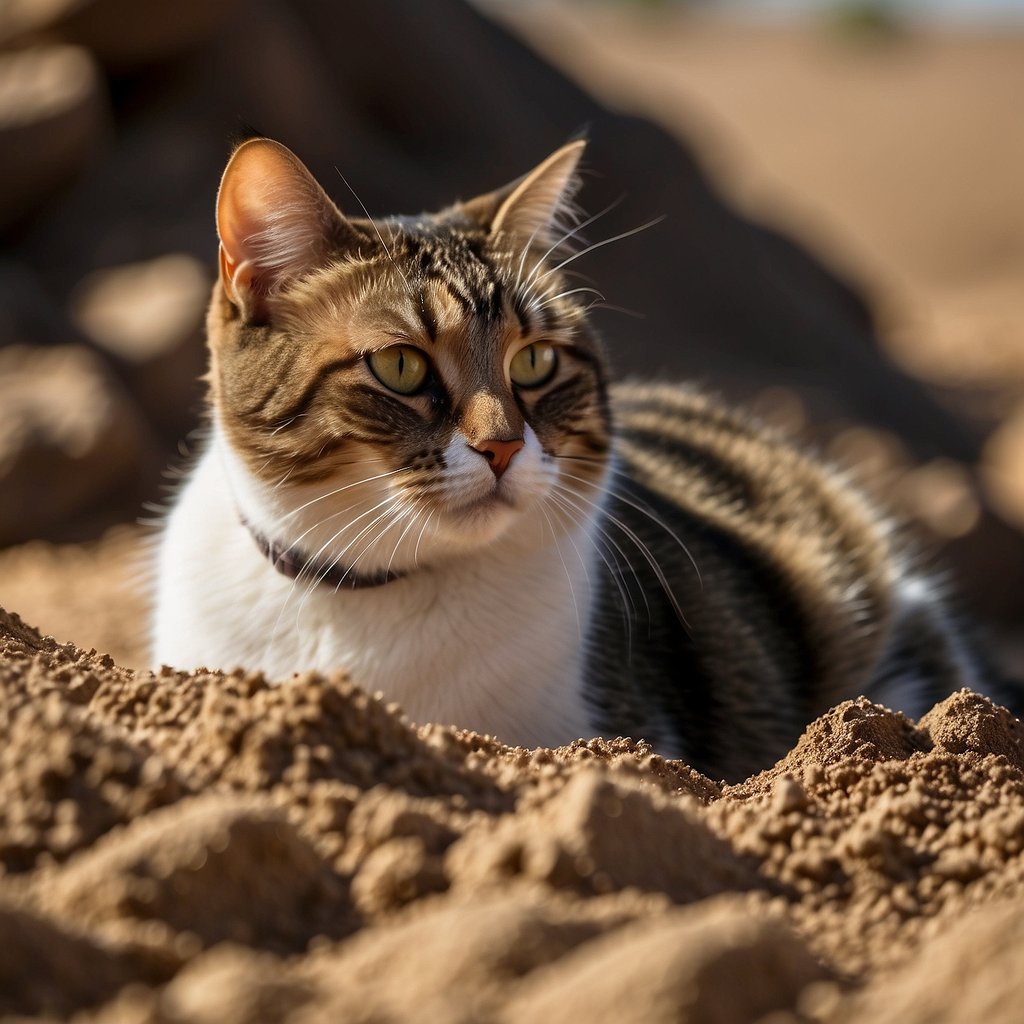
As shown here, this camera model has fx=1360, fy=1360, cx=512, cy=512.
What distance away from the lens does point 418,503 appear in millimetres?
2531

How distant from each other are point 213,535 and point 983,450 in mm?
6162

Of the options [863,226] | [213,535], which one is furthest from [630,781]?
[863,226]

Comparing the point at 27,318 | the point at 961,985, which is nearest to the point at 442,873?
the point at 961,985

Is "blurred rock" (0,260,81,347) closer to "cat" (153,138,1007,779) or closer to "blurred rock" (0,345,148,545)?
"blurred rock" (0,345,148,545)

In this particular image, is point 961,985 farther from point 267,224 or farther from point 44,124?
point 44,124

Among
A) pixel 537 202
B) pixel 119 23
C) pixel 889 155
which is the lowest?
pixel 889 155

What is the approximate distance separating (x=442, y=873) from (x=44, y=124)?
19.1 ft

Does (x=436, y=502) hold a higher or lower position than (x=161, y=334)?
lower

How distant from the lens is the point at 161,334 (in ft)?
20.1

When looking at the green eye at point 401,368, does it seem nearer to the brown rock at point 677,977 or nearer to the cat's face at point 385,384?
the cat's face at point 385,384

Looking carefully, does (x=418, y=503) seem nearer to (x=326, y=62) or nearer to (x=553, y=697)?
(x=553, y=697)

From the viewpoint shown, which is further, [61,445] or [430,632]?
[61,445]

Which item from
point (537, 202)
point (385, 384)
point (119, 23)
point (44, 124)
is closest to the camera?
point (385, 384)

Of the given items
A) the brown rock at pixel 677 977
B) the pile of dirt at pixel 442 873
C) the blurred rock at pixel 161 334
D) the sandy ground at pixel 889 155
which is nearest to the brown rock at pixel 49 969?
the pile of dirt at pixel 442 873
